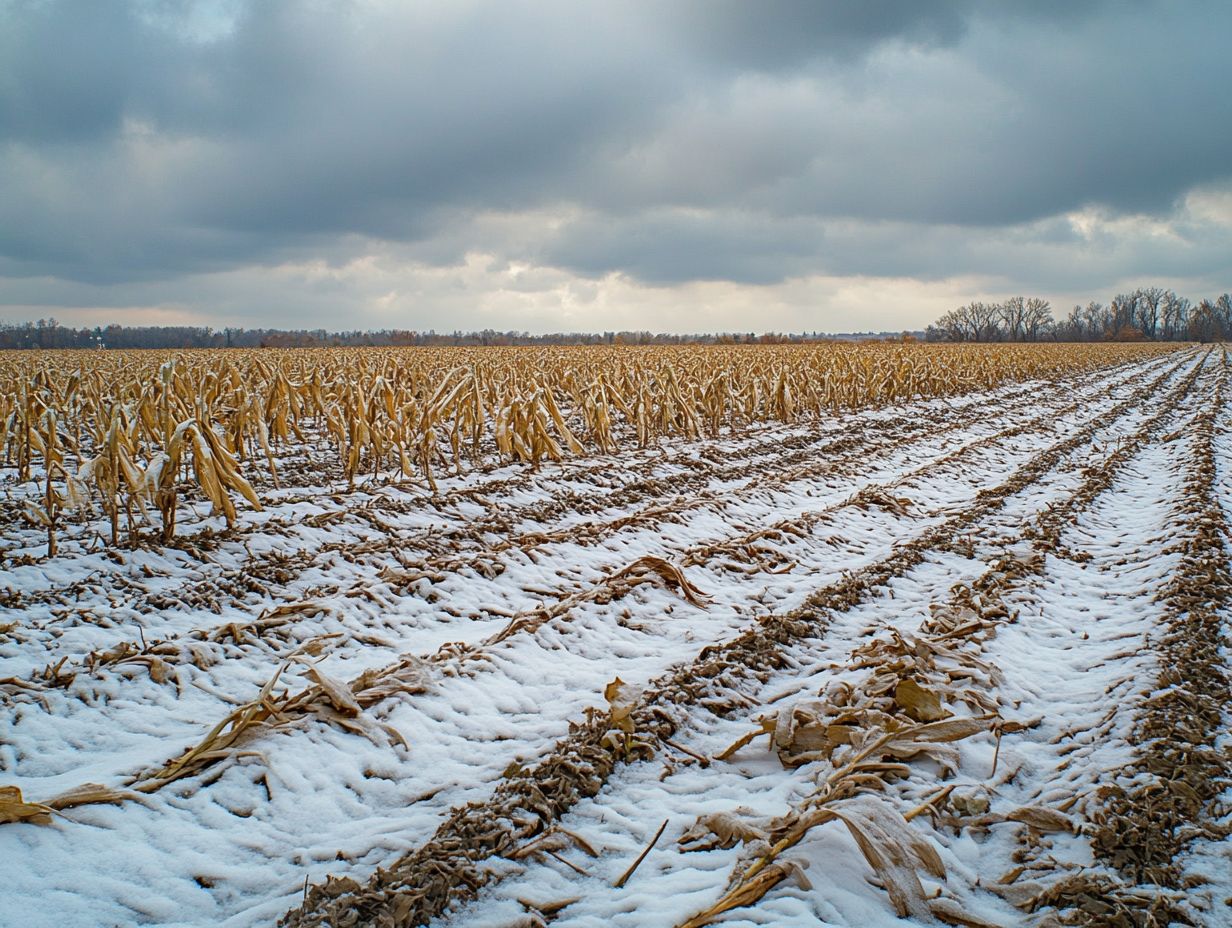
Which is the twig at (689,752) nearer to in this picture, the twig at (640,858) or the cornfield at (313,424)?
the twig at (640,858)

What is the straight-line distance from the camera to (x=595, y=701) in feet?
12.5

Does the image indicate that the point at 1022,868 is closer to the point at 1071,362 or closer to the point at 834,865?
the point at 834,865

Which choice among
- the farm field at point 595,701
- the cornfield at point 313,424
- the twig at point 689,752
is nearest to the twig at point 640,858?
the farm field at point 595,701

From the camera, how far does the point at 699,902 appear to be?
2.31 m

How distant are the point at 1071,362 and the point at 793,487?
122 ft

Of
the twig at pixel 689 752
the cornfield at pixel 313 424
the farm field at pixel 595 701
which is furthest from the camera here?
the cornfield at pixel 313 424

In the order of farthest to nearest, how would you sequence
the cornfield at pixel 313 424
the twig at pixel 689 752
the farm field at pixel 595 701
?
the cornfield at pixel 313 424 → the twig at pixel 689 752 → the farm field at pixel 595 701

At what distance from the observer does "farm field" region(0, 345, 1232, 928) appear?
2.40 meters

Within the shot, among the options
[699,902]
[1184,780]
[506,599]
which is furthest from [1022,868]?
[506,599]

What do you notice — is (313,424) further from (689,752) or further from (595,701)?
(689,752)

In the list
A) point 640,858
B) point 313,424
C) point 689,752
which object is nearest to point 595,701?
point 689,752

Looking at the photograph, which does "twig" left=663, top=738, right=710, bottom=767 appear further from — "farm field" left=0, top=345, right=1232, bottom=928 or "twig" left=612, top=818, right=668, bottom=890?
"twig" left=612, top=818, right=668, bottom=890

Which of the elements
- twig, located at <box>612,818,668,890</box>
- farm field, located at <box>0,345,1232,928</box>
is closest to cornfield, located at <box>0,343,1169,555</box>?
farm field, located at <box>0,345,1232,928</box>

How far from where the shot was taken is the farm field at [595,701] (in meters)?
2.40
